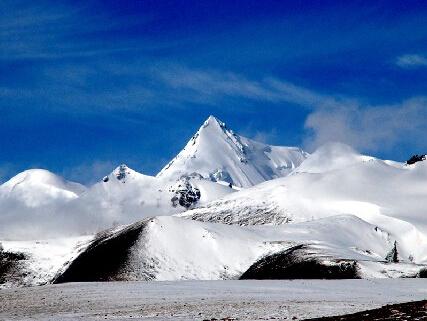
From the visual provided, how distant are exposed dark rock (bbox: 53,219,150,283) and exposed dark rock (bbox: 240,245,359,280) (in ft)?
90.8

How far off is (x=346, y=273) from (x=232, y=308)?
72.9 metres

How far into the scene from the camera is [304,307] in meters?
56.8

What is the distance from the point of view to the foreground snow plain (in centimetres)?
5397

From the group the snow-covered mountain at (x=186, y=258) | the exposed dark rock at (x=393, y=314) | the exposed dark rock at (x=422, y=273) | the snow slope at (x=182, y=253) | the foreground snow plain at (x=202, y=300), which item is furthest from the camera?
the snow slope at (x=182, y=253)

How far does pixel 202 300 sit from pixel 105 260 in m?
111

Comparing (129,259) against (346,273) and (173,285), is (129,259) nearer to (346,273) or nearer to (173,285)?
(346,273)

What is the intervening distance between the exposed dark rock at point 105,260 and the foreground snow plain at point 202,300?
3104 inches

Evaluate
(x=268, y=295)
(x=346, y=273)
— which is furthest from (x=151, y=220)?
(x=268, y=295)

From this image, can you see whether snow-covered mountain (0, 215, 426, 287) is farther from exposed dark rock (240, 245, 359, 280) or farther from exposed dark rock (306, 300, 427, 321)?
exposed dark rock (306, 300, 427, 321)

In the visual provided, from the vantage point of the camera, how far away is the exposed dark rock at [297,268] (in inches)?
5079

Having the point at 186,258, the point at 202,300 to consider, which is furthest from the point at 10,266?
the point at 202,300

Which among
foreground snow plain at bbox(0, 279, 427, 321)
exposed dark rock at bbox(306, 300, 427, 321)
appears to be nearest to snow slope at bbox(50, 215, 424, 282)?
foreground snow plain at bbox(0, 279, 427, 321)

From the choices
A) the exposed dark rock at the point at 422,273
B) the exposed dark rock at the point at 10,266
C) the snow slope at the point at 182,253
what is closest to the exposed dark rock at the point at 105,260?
the snow slope at the point at 182,253

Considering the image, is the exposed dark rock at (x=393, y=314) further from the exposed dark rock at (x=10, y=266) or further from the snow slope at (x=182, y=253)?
the exposed dark rock at (x=10, y=266)
